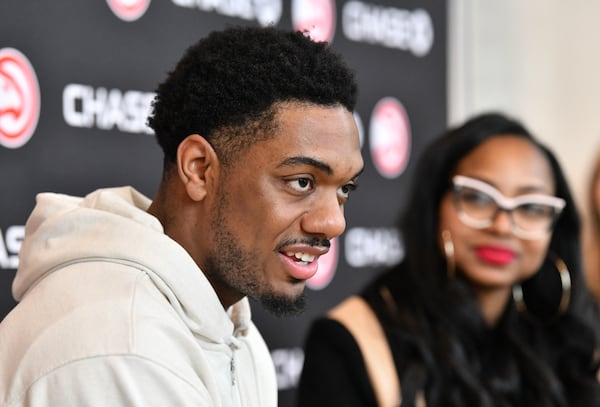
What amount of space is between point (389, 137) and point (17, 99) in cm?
129

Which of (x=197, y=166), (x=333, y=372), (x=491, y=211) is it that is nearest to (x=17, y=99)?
(x=197, y=166)

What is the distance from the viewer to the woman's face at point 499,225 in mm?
2482

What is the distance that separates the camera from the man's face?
130 centimetres

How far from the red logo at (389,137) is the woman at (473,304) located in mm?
269

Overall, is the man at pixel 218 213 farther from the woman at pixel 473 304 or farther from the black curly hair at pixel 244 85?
the woman at pixel 473 304

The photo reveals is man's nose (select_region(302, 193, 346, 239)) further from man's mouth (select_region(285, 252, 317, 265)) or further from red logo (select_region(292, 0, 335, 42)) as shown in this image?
red logo (select_region(292, 0, 335, 42))

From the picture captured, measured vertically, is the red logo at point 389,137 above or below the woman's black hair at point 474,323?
above

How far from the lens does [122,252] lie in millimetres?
1219

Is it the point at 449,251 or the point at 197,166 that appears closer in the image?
the point at 197,166

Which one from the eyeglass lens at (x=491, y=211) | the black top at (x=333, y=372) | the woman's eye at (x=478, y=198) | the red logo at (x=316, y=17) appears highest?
the red logo at (x=316, y=17)

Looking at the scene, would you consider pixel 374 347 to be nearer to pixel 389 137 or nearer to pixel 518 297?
pixel 518 297

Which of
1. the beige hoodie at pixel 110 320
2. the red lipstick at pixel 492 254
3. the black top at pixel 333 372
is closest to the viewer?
the beige hoodie at pixel 110 320

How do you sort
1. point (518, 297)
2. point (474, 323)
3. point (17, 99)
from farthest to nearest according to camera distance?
point (518, 297) < point (474, 323) < point (17, 99)

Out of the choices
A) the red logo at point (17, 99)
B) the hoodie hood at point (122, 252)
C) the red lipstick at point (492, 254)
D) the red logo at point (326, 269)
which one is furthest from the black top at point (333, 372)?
the hoodie hood at point (122, 252)
